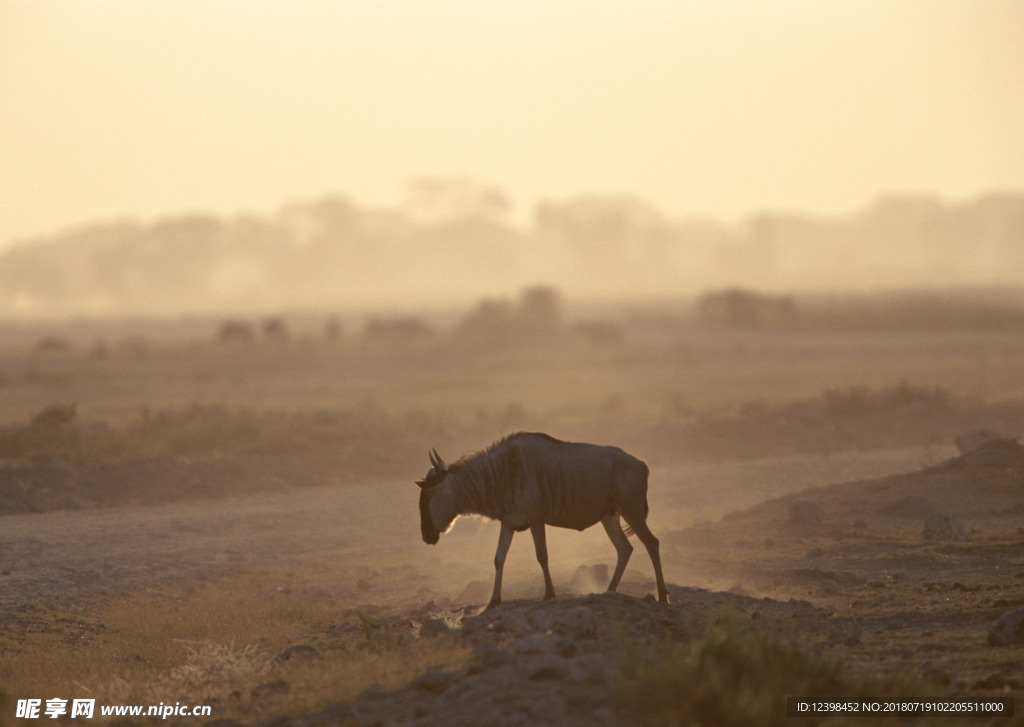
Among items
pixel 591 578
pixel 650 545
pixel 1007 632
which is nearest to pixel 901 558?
pixel 591 578

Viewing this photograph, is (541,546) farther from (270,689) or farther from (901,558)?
(901,558)

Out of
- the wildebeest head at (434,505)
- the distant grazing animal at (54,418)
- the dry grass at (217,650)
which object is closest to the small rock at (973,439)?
the dry grass at (217,650)

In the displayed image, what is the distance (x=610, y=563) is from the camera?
57.9 feet

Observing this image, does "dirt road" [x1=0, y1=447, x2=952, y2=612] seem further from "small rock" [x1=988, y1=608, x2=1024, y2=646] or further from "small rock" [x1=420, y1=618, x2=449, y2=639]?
"small rock" [x1=988, y1=608, x2=1024, y2=646]

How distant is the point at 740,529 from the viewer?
19.9 m

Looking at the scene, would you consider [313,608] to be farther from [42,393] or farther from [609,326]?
[609,326]

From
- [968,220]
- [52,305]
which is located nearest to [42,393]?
[52,305]

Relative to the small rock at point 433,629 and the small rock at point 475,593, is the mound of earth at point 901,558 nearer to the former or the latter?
the small rock at point 475,593

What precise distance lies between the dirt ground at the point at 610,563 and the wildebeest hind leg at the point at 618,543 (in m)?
0.63

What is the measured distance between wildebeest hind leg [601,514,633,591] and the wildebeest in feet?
0.06

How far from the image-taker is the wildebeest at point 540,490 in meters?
13.1

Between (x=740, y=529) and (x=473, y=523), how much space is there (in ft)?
17.4

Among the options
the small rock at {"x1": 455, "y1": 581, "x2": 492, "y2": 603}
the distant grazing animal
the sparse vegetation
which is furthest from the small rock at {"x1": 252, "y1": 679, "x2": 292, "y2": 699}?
the distant grazing animal

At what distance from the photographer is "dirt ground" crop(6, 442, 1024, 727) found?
10156 mm
